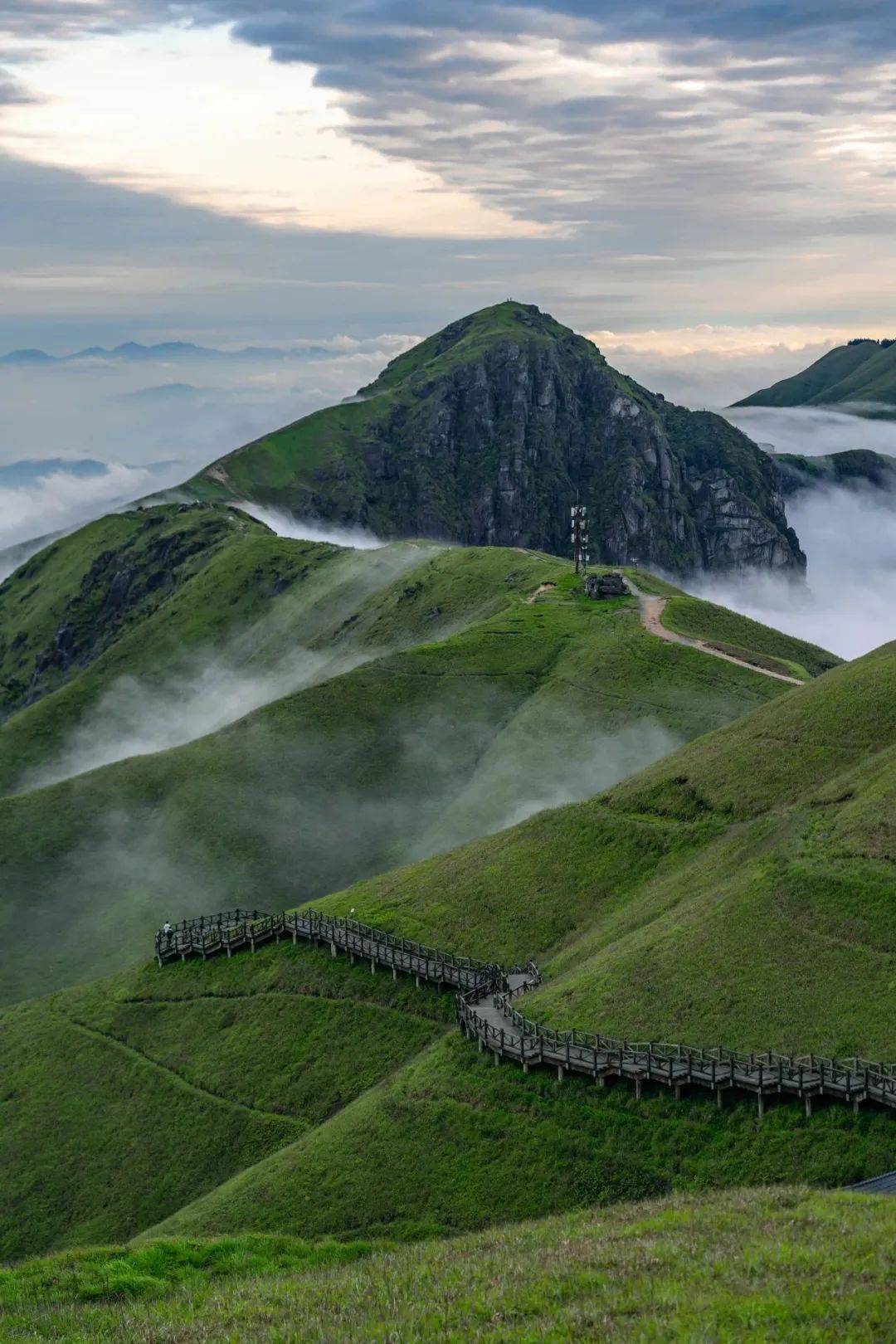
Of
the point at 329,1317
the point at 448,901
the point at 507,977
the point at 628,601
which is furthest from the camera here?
the point at 628,601

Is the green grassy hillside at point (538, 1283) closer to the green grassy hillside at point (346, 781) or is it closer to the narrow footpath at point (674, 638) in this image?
the green grassy hillside at point (346, 781)

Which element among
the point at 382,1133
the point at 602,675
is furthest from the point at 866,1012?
the point at 602,675

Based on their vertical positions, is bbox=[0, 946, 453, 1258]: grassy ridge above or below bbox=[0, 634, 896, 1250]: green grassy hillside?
below

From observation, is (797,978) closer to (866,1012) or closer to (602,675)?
(866,1012)

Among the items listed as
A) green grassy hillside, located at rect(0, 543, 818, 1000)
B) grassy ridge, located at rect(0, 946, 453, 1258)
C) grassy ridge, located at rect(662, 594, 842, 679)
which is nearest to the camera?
grassy ridge, located at rect(0, 946, 453, 1258)

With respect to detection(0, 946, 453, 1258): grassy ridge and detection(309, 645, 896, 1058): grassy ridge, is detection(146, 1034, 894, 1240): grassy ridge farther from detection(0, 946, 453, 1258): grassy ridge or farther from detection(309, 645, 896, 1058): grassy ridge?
detection(0, 946, 453, 1258): grassy ridge

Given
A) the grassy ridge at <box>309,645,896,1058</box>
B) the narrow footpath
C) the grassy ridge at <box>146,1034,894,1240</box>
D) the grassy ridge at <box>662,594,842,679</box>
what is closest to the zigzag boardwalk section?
the grassy ridge at <box>146,1034,894,1240</box>

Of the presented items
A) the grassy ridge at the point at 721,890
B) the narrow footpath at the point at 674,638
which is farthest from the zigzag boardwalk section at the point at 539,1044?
the narrow footpath at the point at 674,638
